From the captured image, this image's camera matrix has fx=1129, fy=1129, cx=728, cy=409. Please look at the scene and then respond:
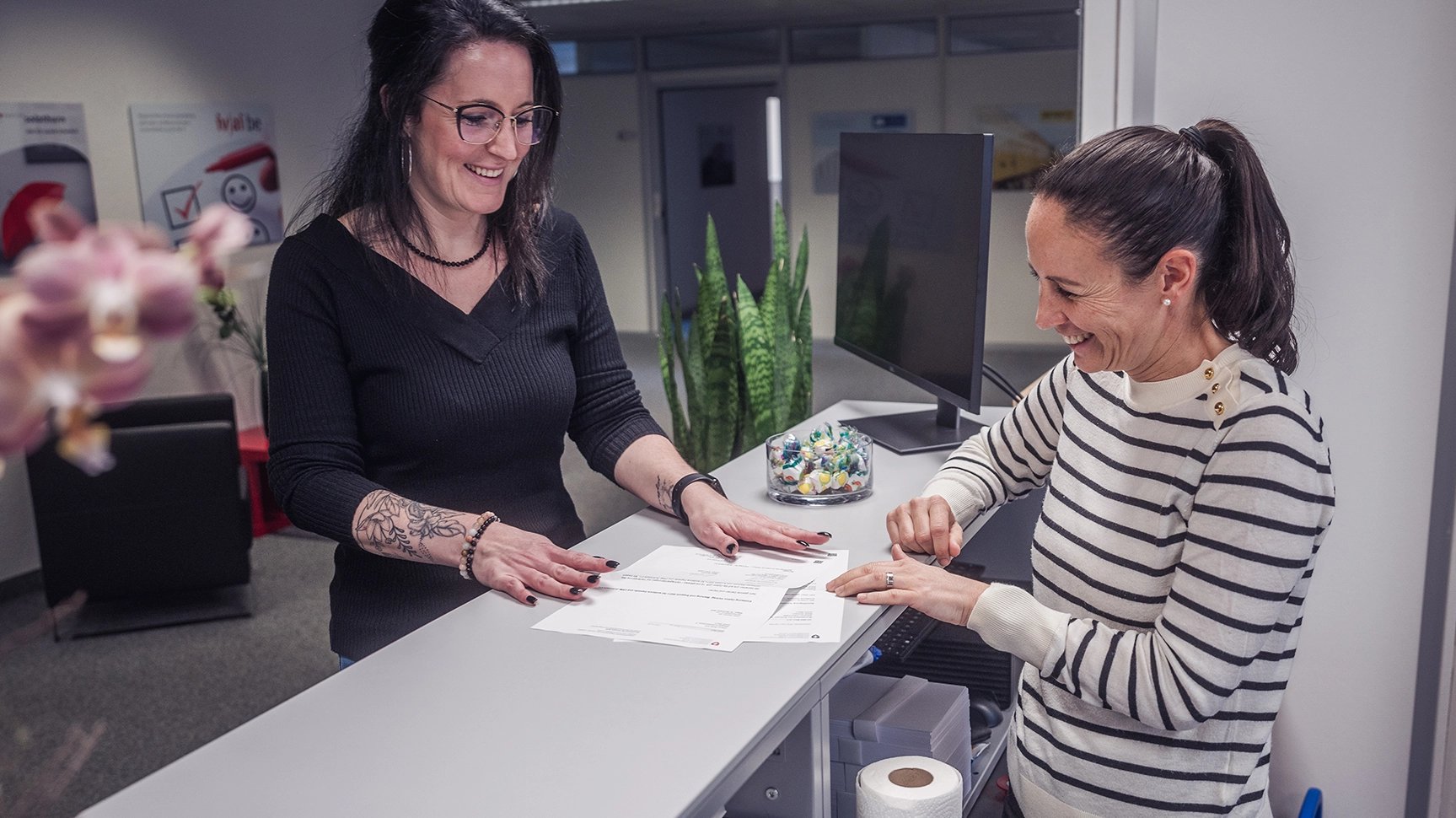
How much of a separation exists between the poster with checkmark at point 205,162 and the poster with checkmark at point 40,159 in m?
0.27

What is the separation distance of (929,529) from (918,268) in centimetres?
73

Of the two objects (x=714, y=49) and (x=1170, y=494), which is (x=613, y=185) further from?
(x=1170, y=494)

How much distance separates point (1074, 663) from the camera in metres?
1.19

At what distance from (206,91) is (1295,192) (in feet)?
16.3

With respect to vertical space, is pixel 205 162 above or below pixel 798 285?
above

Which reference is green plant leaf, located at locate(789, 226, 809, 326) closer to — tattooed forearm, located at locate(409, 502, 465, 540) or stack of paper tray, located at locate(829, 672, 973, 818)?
stack of paper tray, located at locate(829, 672, 973, 818)

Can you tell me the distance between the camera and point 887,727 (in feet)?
5.07

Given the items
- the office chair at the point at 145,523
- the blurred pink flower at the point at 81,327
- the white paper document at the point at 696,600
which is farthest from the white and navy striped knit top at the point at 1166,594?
the office chair at the point at 145,523

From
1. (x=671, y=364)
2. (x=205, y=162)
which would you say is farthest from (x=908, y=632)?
(x=205, y=162)

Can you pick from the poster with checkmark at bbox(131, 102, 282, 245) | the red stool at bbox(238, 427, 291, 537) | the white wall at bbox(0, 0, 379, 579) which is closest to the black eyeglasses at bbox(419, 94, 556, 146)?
the white wall at bbox(0, 0, 379, 579)

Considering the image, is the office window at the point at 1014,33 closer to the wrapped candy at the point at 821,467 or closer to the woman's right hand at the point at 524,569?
the wrapped candy at the point at 821,467

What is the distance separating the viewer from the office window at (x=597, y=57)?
9430mm

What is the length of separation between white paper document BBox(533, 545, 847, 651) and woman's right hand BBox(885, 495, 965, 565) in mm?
88

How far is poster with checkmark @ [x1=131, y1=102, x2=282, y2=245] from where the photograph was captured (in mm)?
4980
